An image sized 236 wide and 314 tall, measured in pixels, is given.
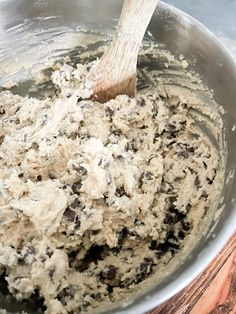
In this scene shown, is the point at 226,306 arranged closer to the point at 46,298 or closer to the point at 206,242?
the point at 206,242

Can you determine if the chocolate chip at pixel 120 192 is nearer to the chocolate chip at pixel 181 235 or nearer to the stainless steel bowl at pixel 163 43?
the chocolate chip at pixel 181 235

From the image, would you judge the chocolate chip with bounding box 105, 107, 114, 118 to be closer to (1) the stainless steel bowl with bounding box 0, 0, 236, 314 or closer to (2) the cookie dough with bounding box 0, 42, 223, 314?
(2) the cookie dough with bounding box 0, 42, 223, 314

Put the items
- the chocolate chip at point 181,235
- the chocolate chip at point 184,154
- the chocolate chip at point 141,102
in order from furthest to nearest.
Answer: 1. the chocolate chip at point 141,102
2. the chocolate chip at point 184,154
3. the chocolate chip at point 181,235

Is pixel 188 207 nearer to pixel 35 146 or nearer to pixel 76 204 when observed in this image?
pixel 76 204

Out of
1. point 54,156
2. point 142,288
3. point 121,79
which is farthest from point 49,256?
point 121,79

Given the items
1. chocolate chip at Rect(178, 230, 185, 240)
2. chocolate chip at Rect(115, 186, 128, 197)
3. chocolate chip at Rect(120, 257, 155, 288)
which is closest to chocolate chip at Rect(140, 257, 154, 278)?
chocolate chip at Rect(120, 257, 155, 288)

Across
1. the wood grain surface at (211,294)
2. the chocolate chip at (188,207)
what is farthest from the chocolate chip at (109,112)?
the wood grain surface at (211,294)
